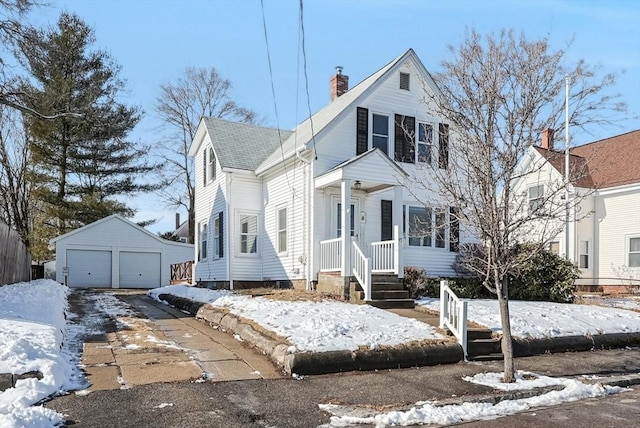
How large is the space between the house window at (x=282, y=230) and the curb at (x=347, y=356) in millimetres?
7184

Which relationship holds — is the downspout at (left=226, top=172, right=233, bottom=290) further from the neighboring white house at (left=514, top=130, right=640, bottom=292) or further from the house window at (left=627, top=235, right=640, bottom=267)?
the house window at (left=627, top=235, right=640, bottom=267)

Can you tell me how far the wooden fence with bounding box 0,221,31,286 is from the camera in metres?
15.7

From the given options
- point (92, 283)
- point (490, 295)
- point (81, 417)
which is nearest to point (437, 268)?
point (490, 295)

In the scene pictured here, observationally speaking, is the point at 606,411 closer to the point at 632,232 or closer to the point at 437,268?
the point at 437,268

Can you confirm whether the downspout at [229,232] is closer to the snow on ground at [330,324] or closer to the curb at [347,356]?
the snow on ground at [330,324]

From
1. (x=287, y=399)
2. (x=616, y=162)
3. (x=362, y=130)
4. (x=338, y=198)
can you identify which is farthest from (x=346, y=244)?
(x=616, y=162)

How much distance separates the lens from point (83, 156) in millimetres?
31297

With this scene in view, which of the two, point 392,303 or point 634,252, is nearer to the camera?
point 392,303

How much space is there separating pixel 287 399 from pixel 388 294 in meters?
7.01

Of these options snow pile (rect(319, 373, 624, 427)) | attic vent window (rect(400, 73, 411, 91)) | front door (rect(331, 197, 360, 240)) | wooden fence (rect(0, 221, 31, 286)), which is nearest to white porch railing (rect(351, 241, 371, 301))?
front door (rect(331, 197, 360, 240))

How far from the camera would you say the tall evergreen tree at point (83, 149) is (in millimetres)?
29250

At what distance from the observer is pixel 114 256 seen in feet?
89.7

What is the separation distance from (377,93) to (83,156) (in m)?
22.0

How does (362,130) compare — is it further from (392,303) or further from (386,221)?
(392,303)
